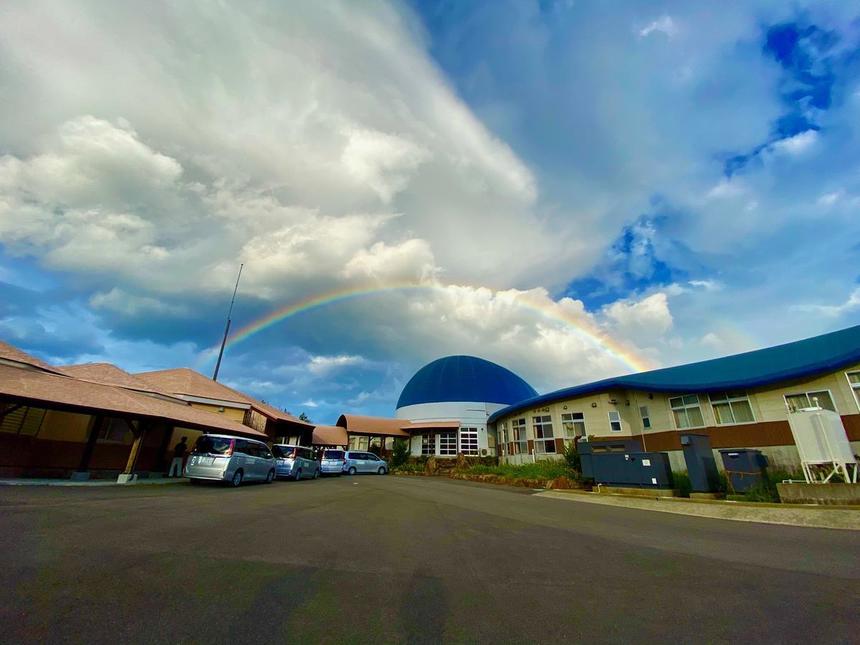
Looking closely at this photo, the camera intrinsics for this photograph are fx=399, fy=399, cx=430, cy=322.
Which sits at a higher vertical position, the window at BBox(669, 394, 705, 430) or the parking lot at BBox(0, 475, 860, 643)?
the window at BBox(669, 394, 705, 430)

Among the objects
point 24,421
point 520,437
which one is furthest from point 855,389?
→ point 24,421

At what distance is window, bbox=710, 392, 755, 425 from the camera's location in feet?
55.2

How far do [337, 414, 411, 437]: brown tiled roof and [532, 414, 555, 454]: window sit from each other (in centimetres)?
1784

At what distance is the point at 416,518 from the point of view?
940cm

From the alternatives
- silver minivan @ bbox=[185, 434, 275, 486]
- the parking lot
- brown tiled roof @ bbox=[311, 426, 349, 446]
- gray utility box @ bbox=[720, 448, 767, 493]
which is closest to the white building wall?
brown tiled roof @ bbox=[311, 426, 349, 446]

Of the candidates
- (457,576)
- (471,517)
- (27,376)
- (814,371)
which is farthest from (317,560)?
(814,371)

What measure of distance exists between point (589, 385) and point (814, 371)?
1014 cm

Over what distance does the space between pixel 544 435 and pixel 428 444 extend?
17789 millimetres

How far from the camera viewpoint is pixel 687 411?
1912 centimetres

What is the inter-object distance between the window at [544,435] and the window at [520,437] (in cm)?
145

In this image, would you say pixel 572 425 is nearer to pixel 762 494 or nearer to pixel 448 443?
pixel 762 494

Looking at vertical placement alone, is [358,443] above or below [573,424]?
above

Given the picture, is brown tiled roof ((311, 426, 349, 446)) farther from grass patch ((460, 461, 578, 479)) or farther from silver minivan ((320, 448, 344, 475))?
grass patch ((460, 461, 578, 479))

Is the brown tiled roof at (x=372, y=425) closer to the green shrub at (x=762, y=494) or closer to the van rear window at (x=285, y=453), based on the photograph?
the van rear window at (x=285, y=453)
